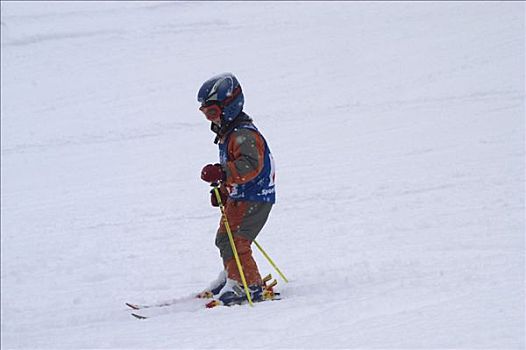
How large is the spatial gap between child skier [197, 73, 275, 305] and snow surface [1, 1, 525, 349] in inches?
16.1

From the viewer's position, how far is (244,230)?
5246 mm

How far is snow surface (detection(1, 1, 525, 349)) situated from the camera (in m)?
4.73

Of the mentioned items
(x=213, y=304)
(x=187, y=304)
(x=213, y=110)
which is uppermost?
(x=213, y=110)

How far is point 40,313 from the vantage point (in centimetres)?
620

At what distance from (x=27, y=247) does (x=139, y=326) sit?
3.33m

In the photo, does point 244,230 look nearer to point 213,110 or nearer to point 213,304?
point 213,304

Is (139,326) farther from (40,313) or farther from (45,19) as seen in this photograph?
(45,19)

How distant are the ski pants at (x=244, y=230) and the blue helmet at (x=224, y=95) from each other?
73cm

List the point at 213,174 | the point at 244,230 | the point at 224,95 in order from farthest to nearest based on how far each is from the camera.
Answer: the point at 244,230 → the point at 224,95 → the point at 213,174

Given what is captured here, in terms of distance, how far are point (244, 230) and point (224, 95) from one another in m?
1.09

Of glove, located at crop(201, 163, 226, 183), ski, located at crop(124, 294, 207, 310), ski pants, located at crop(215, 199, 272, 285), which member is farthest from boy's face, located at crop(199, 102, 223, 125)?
ski, located at crop(124, 294, 207, 310)

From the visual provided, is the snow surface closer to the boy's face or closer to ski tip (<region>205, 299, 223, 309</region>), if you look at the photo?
ski tip (<region>205, 299, 223, 309</region>)

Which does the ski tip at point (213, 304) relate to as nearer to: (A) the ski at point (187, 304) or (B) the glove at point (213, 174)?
(A) the ski at point (187, 304)

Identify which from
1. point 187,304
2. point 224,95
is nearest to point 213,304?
point 187,304
